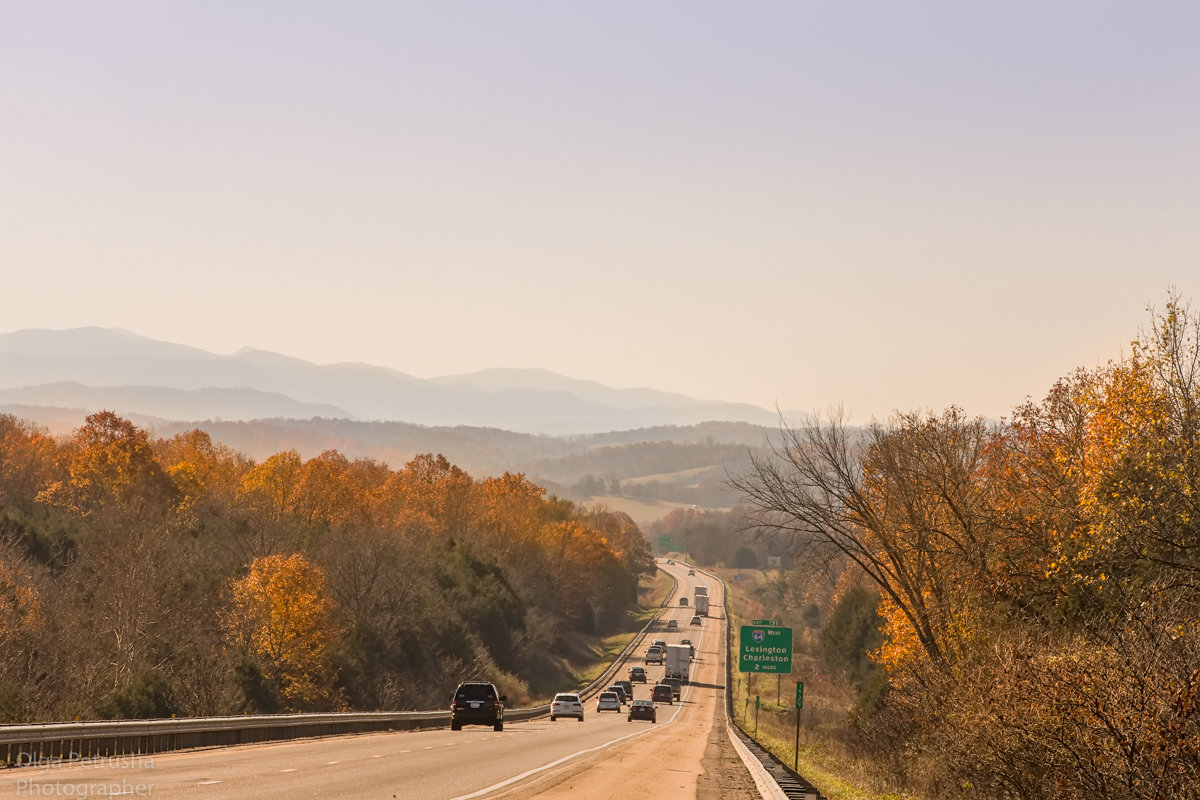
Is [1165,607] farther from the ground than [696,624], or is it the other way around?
[1165,607]

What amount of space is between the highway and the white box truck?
71.4 m

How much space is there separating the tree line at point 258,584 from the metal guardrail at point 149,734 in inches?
199

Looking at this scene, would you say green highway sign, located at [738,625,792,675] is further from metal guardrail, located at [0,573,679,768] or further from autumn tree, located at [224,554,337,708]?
autumn tree, located at [224,554,337,708]

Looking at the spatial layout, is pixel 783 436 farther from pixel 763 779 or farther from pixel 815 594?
pixel 815 594

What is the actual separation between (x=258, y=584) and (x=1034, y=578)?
54534mm

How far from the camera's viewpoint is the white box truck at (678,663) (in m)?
109

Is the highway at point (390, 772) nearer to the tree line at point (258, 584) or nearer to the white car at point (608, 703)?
the tree line at point (258, 584)

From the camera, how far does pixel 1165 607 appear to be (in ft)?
70.8

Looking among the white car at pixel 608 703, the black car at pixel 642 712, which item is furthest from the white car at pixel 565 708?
the white car at pixel 608 703

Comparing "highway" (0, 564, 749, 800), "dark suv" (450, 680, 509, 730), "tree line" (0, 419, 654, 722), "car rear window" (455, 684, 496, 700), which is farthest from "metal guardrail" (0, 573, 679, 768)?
"tree line" (0, 419, 654, 722)

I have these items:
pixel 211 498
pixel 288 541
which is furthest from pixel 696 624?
pixel 288 541

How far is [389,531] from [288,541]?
22.0 m

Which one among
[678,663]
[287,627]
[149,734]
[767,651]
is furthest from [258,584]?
[149,734]

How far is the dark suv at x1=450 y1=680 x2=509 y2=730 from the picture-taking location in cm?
4519
